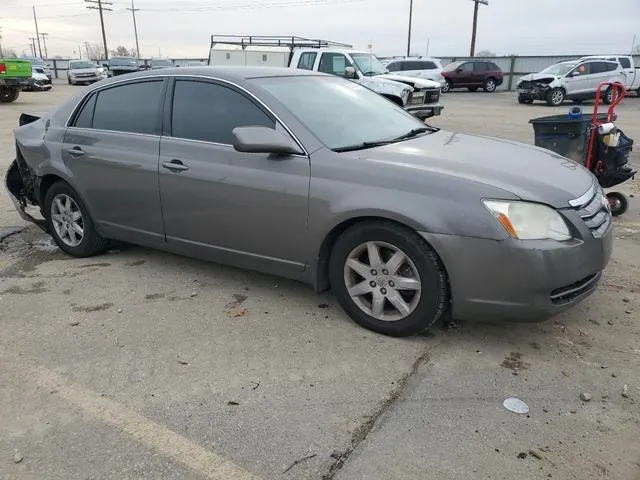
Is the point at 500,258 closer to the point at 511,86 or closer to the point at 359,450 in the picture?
the point at 359,450

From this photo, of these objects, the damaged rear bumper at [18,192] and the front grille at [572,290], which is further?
the damaged rear bumper at [18,192]

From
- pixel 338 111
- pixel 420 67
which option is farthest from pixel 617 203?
pixel 420 67

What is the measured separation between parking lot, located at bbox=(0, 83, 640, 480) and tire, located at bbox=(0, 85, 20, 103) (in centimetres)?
2117

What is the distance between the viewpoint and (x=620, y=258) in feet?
15.7

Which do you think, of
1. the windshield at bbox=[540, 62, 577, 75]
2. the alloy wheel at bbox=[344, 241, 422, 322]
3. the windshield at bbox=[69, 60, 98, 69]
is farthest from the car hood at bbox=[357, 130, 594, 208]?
the windshield at bbox=[69, 60, 98, 69]

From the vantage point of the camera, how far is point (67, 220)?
16.7 ft

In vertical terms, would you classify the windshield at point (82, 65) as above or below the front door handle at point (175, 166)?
below

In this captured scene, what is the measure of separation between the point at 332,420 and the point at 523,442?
864mm

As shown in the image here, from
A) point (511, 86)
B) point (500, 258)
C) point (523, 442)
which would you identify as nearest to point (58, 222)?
point (500, 258)

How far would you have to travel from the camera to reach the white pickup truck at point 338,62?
14070 millimetres

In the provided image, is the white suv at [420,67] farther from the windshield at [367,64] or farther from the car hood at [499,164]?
the car hood at [499,164]

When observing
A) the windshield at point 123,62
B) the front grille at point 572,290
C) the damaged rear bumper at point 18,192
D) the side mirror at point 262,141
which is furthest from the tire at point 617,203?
the windshield at point 123,62

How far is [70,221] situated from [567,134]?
5.05 meters

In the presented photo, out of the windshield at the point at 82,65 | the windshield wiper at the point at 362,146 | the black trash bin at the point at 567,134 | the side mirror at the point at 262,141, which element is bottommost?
the windshield at the point at 82,65
